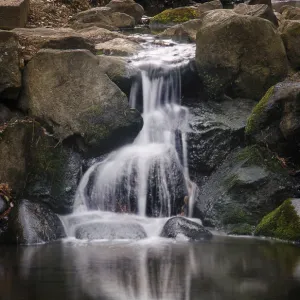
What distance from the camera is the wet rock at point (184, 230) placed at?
9.12 m

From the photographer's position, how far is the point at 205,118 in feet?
37.5

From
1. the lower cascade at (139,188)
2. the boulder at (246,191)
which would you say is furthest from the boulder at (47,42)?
the boulder at (246,191)

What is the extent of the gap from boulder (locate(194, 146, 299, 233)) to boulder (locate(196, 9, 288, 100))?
191 cm

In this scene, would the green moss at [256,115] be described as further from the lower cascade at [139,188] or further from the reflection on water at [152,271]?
the reflection on water at [152,271]

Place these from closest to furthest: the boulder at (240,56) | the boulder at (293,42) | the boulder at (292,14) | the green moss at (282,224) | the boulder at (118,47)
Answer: the green moss at (282,224) < the boulder at (240,56) < the boulder at (293,42) < the boulder at (118,47) < the boulder at (292,14)

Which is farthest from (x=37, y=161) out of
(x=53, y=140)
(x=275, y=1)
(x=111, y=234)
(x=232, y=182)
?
(x=275, y=1)

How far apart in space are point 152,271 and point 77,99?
4.52m

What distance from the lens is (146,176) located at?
10398mm

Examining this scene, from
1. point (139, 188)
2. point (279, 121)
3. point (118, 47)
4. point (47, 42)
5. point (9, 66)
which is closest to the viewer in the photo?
point (139, 188)

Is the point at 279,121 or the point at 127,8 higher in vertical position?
the point at 127,8

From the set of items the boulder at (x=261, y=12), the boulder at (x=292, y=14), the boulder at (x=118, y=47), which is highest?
the boulder at (x=292, y=14)

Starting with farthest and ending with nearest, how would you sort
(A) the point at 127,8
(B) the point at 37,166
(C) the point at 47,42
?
(A) the point at 127,8, (C) the point at 47,42, (B) the point at 37,166

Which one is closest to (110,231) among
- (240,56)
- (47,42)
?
(47,42)

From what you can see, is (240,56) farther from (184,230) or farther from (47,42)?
(184,230)
